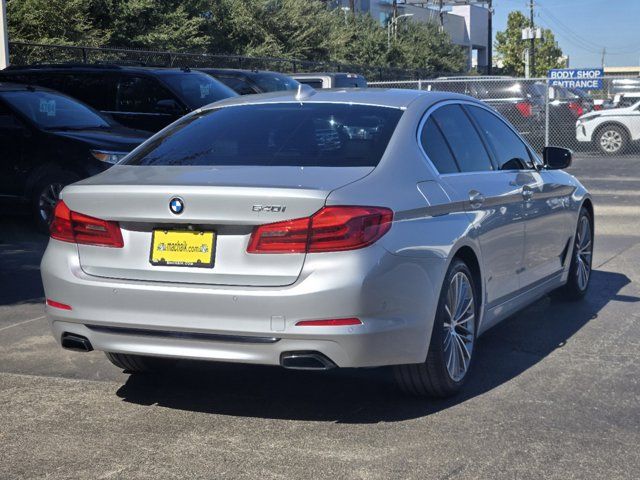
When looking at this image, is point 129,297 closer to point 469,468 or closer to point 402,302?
point 402,302

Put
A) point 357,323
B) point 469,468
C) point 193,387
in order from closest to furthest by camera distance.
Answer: point 469,468
point 357,323
point 193,387

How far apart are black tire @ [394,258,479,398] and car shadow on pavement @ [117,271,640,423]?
3.1 inches

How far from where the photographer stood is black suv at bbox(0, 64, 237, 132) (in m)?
14.1

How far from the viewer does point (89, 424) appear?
5.06 metres

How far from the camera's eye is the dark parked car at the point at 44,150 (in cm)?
1130

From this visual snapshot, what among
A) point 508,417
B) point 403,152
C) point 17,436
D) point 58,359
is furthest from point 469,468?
point 58,359

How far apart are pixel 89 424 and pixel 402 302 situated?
1.61 m

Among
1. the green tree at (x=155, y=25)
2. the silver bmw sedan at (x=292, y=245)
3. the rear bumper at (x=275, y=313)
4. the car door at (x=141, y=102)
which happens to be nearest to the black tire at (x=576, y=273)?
the silver bmw sedan at (x=292, y=245)

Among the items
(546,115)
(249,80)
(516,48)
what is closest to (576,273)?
(249,80)

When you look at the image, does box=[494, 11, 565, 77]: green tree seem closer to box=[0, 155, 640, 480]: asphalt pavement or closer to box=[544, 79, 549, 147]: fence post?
box=[544, 79, 549, 147]: fence post

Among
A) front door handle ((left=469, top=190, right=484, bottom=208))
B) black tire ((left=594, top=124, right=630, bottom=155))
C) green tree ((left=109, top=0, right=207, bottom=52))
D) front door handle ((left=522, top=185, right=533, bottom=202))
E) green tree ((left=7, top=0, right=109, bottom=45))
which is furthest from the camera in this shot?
green tree ((left=109, top=0, right=207, bottom=52))

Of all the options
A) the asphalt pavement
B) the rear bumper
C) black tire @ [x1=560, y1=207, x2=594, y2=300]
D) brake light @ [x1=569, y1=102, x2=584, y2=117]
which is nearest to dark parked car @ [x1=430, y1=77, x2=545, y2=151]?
brake light @ [x1=569, y1=102, x2=584, y2=117]

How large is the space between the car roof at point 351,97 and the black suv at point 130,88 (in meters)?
7.83

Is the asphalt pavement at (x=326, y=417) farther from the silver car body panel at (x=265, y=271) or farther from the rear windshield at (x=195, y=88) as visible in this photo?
the rear windshield at (x=195, y=88)
